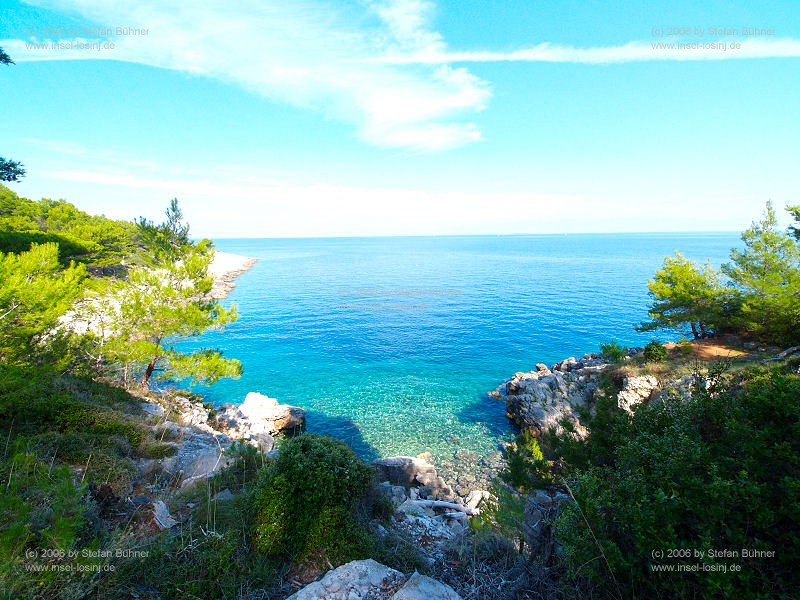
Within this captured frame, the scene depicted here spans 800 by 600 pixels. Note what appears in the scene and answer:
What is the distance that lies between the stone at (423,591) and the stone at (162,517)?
4497 millimetres

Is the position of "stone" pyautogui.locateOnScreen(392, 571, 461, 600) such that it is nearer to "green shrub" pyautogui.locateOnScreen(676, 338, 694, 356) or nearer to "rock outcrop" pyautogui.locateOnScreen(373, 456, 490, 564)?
"rock outcrop" pyautogui.locateOnScreen(373, 456, 490, 564)

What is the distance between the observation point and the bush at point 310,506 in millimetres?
6031

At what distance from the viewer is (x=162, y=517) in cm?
635

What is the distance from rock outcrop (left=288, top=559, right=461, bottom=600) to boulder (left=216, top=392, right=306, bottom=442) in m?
15.3

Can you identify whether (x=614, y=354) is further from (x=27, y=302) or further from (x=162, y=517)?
(x=27, y=302)

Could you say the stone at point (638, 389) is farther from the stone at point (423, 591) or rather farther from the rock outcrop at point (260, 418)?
the rock outcrop at point (260, 418)

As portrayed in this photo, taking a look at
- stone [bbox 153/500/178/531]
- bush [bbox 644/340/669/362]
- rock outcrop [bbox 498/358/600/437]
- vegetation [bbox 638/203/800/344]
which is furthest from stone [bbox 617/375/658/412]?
stone [bbox 153/500/178/531]

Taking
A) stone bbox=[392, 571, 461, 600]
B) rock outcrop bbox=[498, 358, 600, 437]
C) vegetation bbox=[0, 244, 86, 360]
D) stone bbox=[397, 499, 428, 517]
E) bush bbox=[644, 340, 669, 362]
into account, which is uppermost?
vegetation bbox=[0, 244, 86, 360]

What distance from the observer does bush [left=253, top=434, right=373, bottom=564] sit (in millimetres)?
6031

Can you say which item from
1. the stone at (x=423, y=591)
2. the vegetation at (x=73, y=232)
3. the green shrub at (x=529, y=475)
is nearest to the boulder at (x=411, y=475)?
the green shrub at (x=529, y=475)

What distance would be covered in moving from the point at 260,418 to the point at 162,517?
49.5ft

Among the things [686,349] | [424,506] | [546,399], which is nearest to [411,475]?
[424,506]

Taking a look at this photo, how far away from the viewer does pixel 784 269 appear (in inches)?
725

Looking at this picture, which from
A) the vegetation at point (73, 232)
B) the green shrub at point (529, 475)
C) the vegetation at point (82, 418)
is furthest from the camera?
the vegetation at point (73, 232)
